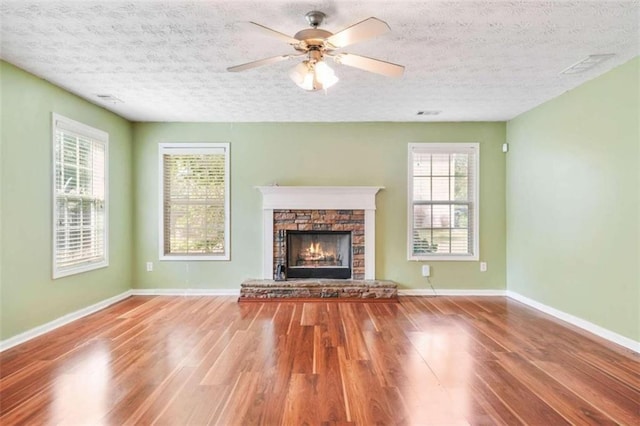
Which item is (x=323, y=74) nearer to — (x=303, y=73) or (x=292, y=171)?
(x=303, y=73)

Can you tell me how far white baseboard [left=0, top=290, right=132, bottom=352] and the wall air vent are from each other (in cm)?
550

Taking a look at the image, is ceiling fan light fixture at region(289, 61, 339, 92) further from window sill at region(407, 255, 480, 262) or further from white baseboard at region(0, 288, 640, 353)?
white baseboard at region(0, 288, 640, 353)

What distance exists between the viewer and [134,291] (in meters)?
4.68

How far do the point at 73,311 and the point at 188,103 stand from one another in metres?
2.68

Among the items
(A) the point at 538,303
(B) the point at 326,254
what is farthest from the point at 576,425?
(B) the point at 326,254

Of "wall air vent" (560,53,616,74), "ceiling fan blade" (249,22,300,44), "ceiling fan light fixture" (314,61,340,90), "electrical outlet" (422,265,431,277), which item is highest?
"wall air vent" (560,53,616,74)

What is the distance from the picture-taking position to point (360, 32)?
1868 millimetres

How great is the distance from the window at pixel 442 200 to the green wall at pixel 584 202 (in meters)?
0.60

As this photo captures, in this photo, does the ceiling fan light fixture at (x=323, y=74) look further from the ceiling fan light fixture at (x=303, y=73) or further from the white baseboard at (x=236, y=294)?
the white baseboard at (x=236, y=294)

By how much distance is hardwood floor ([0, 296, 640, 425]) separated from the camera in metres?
1.88

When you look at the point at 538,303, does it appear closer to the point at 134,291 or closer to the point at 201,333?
the point at 201,333

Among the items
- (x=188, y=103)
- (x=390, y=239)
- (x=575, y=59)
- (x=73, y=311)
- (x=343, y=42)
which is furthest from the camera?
(x=390, y=239)

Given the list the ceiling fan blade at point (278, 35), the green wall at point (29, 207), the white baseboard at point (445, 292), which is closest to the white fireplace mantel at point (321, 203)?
the white baseboard at point (445, 292)

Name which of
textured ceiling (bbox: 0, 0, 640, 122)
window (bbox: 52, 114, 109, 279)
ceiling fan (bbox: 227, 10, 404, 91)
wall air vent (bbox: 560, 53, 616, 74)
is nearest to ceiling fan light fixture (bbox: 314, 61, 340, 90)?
ceiling fan (bbox: 227, 10, 404, 91)
